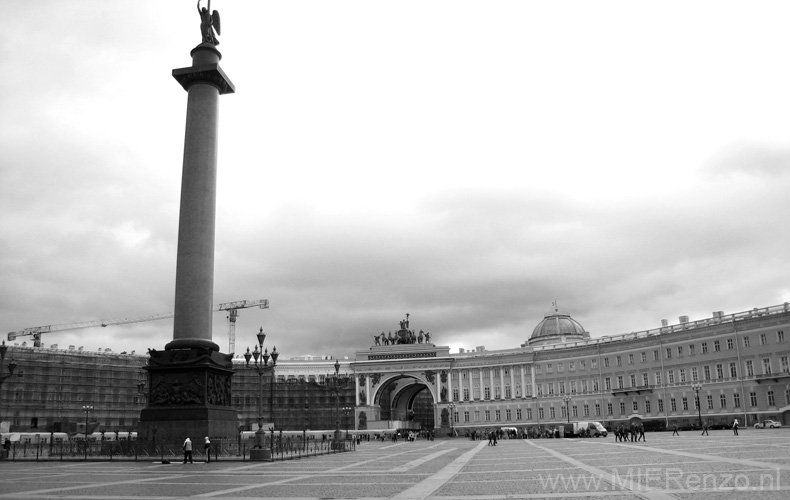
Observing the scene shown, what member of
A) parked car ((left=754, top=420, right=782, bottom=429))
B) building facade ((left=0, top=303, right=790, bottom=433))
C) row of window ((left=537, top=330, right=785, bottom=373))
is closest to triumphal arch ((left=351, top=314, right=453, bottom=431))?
building facade ((left=0, top=303, right=790, bottom=433))

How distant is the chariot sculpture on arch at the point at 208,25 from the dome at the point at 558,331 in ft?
337

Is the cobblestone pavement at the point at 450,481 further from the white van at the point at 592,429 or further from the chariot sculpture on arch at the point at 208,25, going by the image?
the white van at the point at 592,429

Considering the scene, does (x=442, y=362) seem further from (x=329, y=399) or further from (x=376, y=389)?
(x=329, y=399)

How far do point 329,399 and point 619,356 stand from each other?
57.2 m

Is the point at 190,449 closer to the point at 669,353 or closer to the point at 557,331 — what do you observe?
the point at 669,353

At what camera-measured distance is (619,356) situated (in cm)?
11019

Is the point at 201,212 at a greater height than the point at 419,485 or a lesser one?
greater

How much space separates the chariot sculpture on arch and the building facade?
4237 cm

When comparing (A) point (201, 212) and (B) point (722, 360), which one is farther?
(B) point (722, 360)

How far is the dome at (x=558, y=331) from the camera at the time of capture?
461ft

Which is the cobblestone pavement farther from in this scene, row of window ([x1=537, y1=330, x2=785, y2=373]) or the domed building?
the domed building

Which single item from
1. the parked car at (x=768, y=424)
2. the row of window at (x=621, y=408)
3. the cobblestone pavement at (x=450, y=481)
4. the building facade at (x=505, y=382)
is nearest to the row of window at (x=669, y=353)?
the building facade at (x=505, y=382)

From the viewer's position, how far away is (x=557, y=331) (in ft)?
466

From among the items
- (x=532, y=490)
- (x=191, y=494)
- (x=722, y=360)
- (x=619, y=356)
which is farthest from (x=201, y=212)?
(x=619, y=356)
